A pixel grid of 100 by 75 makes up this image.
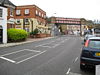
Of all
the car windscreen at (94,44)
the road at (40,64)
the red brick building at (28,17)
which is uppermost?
the red brick building at (28,17)

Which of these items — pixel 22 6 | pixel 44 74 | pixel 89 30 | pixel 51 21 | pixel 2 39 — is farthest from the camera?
pixel 51 21

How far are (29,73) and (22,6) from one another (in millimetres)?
45017

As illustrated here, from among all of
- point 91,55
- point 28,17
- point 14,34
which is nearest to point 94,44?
point 91,55

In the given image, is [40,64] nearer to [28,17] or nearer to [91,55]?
[91,55]

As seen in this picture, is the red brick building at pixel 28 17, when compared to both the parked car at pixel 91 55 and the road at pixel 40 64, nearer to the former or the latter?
the road at pixel 40 64

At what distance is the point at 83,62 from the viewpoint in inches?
290

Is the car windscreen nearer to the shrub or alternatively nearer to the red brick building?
the shrub

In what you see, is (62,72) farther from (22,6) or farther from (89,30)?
(89,30)

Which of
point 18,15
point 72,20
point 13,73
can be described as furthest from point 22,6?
point 13,73

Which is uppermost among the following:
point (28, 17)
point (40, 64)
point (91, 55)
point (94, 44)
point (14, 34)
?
point (28, 17)

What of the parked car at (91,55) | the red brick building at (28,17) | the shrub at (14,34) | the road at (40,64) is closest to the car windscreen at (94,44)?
the parked car at (91,55)

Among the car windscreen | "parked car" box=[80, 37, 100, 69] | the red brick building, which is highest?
the red brick building

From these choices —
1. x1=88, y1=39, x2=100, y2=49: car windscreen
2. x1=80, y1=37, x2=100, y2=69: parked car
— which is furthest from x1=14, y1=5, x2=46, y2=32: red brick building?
x1=80, y1=37, x2=100, y2=69: parked car

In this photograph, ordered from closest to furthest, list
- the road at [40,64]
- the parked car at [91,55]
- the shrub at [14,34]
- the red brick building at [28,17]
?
the parked car at [91,55] → the road at [40,64] → the shrub at [14,34] → the red brick building at [28,17]
